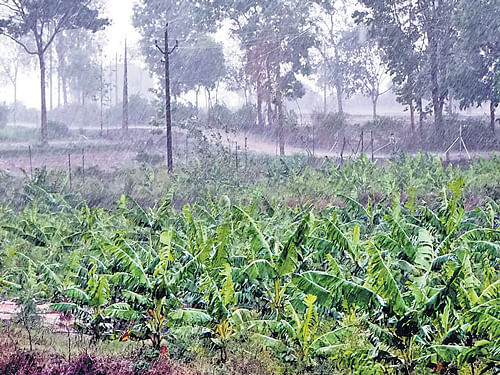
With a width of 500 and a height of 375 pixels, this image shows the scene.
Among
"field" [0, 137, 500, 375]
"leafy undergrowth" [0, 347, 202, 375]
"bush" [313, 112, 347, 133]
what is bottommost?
"leafy undergrowth" [0, 347, 202, 375]

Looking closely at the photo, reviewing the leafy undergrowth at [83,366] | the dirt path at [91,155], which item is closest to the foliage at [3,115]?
the dirt path at [91,155]

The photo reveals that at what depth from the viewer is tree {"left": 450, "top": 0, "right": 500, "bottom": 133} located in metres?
31.3

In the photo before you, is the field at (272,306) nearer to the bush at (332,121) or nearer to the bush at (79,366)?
the bush at (79,366)

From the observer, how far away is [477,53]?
32.7 metres

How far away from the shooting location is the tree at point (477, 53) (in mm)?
31297

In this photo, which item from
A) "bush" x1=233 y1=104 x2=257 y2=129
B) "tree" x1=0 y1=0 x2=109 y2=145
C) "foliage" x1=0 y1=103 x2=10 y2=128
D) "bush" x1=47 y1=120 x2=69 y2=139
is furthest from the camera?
"foliage" x1=0 y1=103 x2=10 y2=128

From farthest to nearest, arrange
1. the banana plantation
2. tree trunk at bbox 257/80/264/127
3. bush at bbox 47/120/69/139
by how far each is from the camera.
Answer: bush at bbox 47/120/69/139 < tree trunk at bbox 257/80/264/127 < the banana plantation

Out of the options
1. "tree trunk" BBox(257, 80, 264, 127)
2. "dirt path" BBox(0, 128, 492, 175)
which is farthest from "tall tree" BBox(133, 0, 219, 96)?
"dirt path" BBox(0, 128, 492, 175)

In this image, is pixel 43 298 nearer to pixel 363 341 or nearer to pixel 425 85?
pixel 363 341

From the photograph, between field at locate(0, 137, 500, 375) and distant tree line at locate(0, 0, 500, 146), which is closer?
field at locate(0, 137, 500, 375)

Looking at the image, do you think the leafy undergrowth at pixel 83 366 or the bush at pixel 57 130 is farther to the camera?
the bush at pixel 57 130

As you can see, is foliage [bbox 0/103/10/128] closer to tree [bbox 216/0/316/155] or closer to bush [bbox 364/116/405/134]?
tree [bbox 216/0/316/155]

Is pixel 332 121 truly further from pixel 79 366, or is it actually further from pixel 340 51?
pixel 79 366

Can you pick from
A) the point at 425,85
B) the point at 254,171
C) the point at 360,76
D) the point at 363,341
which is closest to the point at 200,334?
the point at 363,341
